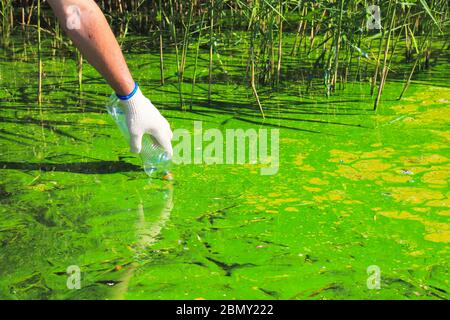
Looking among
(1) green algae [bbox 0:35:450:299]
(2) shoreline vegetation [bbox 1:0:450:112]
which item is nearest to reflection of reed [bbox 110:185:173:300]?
(1) green algae [bbox 0:35:450:299]

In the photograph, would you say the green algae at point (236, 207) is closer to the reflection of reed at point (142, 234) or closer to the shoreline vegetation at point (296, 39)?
the reflection of reed at point (142, 234)

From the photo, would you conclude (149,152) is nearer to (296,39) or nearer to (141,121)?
(141,121)

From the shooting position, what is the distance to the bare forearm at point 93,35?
1.95m

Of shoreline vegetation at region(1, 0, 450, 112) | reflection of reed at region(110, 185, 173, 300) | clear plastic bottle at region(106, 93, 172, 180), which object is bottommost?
reflection of reed at region(110, 185, 173, 300)

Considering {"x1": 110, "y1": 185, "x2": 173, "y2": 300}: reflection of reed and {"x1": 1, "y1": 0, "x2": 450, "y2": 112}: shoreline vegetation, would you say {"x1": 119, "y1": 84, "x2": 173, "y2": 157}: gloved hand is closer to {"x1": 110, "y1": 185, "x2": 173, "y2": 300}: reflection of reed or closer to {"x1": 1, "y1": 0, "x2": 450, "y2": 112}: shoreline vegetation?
{"x1": 110, "y1": 185, "x2": 173, "y2": 300}: reflection of reed

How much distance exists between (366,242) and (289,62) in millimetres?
1842

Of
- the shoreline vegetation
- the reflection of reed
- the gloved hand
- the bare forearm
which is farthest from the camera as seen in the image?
the shoreline vegetation

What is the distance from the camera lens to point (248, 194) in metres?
2.17

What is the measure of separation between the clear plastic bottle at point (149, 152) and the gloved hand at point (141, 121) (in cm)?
4

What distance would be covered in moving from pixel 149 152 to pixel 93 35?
41 centimetres

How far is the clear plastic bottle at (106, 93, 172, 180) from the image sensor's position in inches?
87.7

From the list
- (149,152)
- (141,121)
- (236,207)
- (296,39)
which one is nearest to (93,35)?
(141,121)

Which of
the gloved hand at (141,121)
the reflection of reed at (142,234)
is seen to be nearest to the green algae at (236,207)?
the reflection of reed at (142,234)

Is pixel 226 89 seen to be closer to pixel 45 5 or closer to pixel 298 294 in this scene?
pixel 298 294
